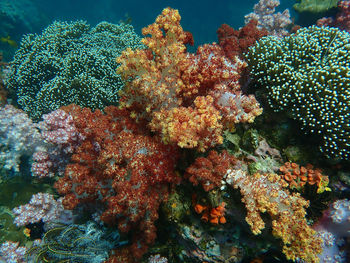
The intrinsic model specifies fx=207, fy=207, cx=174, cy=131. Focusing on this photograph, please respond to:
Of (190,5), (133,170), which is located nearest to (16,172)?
(133,170)

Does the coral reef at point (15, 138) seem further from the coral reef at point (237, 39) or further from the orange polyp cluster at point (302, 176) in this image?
the orange polyp cluster at point (302, 176)

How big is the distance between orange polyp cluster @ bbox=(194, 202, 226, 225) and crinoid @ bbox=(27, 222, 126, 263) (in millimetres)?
2076

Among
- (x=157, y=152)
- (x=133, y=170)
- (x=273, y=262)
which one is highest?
(x=157, y=152)

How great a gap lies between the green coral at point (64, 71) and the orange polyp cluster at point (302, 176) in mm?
5280

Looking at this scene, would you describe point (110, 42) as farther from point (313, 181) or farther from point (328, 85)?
point (313, 181)

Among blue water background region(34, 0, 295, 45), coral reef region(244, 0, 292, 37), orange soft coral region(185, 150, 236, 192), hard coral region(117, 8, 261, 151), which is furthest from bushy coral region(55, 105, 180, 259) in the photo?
blue water background region(34, 0, 295, 45)

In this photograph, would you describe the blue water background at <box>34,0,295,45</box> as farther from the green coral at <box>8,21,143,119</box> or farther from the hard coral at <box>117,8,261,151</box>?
the hard coral at <box>117,8,261,151</box>

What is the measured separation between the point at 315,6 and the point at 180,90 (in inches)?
373

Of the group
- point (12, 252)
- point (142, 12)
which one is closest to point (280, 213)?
point (12, 252)

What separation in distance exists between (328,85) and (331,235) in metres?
2.71

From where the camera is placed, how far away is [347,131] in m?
3.61

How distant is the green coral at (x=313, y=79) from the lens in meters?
3.63

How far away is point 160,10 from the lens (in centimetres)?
3931

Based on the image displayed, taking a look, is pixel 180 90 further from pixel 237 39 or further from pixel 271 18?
pixel 271 18
